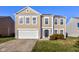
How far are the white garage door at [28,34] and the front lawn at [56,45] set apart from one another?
0.86 feet

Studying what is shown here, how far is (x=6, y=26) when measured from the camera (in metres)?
11.9

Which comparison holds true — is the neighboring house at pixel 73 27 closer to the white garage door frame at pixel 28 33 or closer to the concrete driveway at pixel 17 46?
the white garage door frame at pixel 28 33

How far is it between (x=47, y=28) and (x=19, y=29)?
778 millimetres

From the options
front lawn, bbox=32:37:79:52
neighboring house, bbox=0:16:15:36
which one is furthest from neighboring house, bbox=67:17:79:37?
neighboring house, bbox=0:16:15:36

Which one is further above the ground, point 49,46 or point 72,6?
point 72,6

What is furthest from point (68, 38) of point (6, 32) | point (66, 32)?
point (6, 32)

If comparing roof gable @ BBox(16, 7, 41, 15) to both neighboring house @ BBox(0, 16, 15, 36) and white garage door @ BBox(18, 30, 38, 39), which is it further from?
white garage door @ BBox(18, 30, 38, 39)

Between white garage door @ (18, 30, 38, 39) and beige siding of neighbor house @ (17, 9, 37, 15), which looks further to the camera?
white garage door @ (18, 30, 38, 39)

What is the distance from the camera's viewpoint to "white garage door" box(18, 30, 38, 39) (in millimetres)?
12070

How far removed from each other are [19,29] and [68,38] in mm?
1381

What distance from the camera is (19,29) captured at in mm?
11992

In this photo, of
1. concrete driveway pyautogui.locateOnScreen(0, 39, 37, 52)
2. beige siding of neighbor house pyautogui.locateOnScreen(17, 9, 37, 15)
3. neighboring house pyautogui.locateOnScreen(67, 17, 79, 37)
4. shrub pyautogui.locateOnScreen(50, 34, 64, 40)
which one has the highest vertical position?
beige siding of neighbor house pyautogui.locateOnScreen(17, 9, 37, 15)

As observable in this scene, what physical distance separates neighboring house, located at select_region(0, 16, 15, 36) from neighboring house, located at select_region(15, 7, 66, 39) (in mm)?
141
